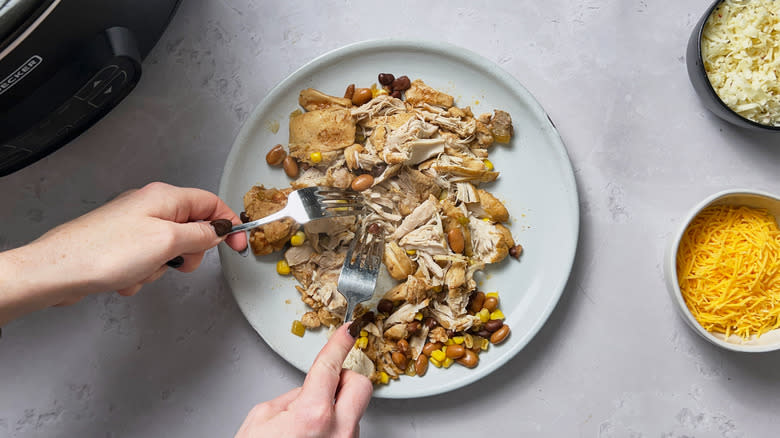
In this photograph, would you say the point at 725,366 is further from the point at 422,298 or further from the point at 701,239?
the point at 422,298

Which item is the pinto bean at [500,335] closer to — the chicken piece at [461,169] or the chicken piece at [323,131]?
the chicken piece at [461,169]

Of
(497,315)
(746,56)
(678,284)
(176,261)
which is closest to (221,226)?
(176,261)

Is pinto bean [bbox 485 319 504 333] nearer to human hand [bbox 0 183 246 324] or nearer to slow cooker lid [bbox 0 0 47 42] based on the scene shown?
human hand [bbox 0 183 246 324]

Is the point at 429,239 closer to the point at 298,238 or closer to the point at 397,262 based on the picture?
the point at 397,262

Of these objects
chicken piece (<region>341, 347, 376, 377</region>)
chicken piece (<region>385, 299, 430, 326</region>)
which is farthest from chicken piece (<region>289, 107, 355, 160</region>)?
chicken piece (<region>341, 347, 376, 377</region>)

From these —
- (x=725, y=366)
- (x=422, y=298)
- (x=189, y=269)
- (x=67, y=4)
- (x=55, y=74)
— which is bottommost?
(x=725, y=366)

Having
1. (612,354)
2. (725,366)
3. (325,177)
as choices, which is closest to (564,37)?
(325,177)
